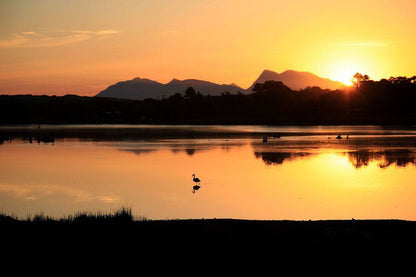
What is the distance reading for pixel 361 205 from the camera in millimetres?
18953

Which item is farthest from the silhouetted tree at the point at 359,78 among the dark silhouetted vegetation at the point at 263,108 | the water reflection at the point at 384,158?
the water reflection at the point at 384,158

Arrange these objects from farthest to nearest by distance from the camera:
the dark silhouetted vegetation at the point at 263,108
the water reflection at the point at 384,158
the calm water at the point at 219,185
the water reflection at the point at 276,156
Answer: the dark silhouetted vegetation at the point at 263,108 → the water reflection at the point at 276,156 → the water reflection at the point at 384,158 → the calm water at the point at 219,185

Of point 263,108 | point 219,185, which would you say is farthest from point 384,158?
point 263,108

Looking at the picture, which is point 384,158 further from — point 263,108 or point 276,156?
point 263,108

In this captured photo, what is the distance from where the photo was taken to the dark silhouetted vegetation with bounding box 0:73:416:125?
12594 cm

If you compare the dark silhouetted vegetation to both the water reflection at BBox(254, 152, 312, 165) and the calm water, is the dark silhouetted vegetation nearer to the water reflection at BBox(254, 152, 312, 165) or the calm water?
the water reflection at BBox(254, 152, 312, 165)
